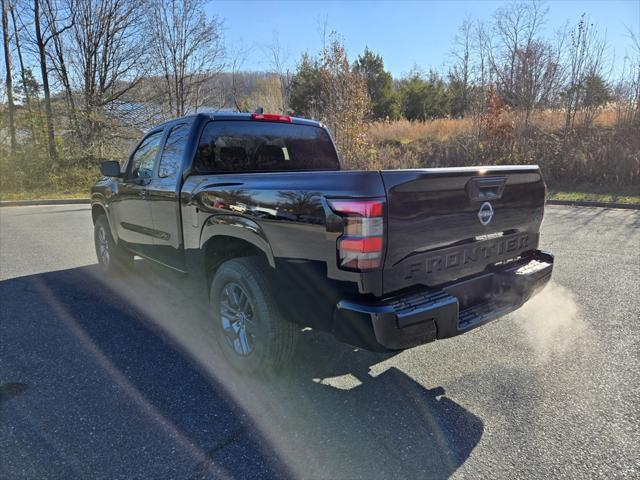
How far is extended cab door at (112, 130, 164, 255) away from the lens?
436 cm

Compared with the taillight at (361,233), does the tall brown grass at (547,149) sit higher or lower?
higher

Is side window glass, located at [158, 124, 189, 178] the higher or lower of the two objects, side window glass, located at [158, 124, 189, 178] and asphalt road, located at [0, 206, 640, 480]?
the higher

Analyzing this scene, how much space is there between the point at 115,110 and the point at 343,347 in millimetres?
21490

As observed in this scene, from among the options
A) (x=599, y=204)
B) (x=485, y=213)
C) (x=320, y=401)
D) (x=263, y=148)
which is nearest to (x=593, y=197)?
(x=599, y=204)

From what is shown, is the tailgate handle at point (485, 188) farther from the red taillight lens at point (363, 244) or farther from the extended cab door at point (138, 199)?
the extended cab door at point (138, 199)

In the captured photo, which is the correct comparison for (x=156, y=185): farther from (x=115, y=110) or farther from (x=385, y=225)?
(x=115, y=110)

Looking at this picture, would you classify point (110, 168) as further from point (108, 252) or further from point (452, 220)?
point (452, 220)

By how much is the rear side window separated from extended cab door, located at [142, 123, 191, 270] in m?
0.24

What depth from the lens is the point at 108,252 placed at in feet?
18.8

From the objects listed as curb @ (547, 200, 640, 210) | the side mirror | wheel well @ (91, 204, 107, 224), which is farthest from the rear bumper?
curb @ (547, 200, 640, 210)

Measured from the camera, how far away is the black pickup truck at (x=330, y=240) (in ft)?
7.51

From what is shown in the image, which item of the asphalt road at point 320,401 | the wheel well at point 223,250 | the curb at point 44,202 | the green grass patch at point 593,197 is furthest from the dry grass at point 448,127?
the wheel well at point 223,250

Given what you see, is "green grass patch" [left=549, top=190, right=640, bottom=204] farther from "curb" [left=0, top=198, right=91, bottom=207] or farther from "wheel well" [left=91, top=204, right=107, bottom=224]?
"curb" [left=0, top=198, right=91, bottom=207]

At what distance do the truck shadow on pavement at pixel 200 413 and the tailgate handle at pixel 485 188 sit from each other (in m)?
1.36
